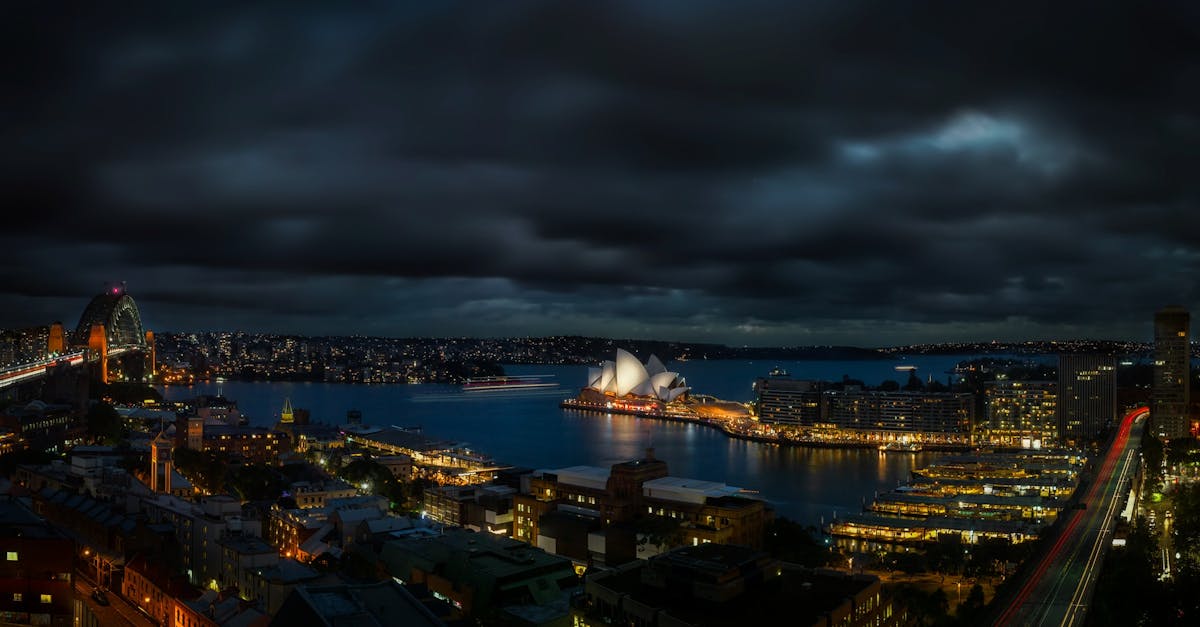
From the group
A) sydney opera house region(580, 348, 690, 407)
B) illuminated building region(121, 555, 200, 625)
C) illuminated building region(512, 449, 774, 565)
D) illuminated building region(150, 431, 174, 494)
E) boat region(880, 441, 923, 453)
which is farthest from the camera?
sydney opera house region(580, 348, 690, 407)

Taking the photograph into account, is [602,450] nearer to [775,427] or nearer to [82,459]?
[775,427]

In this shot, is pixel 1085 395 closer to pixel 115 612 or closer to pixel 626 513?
pixel 626 513

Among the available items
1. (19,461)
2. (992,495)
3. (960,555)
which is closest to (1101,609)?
(960,555)

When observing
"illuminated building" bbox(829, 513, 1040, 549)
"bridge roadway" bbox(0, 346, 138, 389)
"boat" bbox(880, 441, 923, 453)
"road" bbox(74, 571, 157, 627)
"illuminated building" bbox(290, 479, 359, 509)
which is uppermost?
"bridge roadway" bbox(0, 346, 138, 389)

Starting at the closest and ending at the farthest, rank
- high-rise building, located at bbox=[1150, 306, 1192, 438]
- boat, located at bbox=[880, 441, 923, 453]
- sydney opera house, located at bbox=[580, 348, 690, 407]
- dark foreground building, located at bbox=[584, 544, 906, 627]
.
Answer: dark foreground building, located at bbox=[584, 544, 906, 627] → high-rise building, located at bbox=[1150, 306, 1192, 438] → boat, located at bbox=[880, 441, 923, 453] → sydney opera house, located at bbox=[580, 348, 690, 407]

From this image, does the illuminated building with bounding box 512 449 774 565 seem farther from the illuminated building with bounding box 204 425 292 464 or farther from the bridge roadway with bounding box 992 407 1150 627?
the illuminated building with bounding box 204 425 292 464

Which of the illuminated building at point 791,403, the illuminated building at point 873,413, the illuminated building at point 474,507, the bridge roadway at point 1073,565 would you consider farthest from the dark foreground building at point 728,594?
the illuminated building at point 791,403

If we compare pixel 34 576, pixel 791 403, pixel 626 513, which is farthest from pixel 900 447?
pixel 34 576

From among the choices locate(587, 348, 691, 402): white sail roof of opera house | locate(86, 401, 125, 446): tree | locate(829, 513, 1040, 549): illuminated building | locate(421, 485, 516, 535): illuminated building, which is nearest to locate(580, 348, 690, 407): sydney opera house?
locate(587, 348, 691, 402): white sail roof of opera house
